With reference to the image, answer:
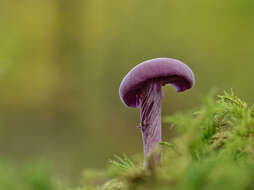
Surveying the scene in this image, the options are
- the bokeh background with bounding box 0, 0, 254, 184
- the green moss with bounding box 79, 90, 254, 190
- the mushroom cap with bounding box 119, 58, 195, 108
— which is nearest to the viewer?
the green moss with bounding box 79, 90, 254, 190

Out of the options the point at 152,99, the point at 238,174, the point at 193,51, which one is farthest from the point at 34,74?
the point at 238,174

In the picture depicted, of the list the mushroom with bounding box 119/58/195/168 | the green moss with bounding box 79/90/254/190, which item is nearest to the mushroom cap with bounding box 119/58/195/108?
the mushroom with bounding box 119/58/195/168

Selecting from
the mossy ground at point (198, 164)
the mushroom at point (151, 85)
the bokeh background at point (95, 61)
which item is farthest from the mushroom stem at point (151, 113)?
the bokeh background at point (95, 61)

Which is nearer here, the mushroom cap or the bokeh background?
the mushroom cap

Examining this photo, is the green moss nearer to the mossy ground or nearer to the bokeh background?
the mossy ground

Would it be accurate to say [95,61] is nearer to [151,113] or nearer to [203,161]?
[151,113]

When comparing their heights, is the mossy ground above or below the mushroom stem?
below

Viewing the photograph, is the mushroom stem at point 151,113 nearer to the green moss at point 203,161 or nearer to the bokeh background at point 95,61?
the green moss at point 203,161
